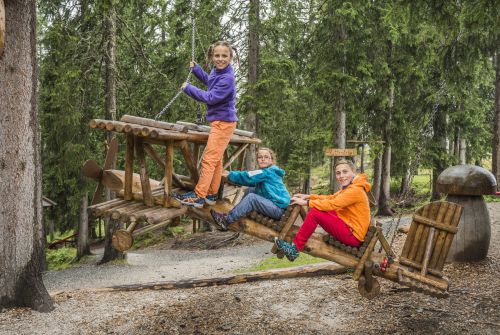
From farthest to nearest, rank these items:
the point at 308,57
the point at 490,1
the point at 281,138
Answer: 1. the point at 281,138
2. the point at 308,57
3. the point at 490,1

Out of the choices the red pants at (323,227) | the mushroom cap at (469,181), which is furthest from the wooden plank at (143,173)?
the mushroom cap at (469,181)

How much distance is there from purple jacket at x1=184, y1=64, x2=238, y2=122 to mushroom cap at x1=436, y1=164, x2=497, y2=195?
508 centimetres

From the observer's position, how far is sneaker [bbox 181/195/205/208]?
4.83 meters

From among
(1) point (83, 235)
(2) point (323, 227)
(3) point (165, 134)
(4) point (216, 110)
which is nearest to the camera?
(3) point (165, 134)

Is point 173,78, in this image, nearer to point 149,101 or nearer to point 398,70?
point 149,101

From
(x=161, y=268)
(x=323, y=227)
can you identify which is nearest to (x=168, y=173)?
(x=323, y=227)

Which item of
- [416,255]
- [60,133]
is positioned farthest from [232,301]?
[60,133]

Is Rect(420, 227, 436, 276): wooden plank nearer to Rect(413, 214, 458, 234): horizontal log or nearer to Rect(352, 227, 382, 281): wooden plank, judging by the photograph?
Rect(413, 214, 458, 234): horizontal log

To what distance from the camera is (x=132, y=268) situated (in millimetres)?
12852

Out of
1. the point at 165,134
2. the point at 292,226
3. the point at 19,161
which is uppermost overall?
the point at 165,134

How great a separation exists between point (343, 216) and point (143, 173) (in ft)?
7.63

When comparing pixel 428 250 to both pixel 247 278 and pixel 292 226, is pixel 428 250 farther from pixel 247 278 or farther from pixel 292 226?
pixel 247 278

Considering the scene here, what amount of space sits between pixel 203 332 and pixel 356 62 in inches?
412

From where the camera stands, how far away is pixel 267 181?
5098 mm
